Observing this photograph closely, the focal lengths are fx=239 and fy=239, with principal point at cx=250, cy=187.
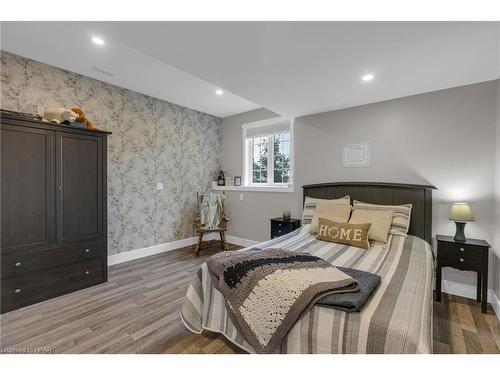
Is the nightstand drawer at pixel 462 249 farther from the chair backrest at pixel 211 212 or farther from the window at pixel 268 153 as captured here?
the chair backrest at pixel 211 212

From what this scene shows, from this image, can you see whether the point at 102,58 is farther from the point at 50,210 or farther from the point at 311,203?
the point at 311,203

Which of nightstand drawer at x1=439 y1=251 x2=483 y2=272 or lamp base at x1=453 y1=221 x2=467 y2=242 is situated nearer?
nightstand drawer at x1=439 y1=251 x2=483 y2=272

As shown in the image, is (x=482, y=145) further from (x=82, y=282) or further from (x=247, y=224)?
(x=82, y=282)

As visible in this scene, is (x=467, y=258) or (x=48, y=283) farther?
(x=48, y=283)

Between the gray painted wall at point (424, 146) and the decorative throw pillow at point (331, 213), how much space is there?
2.07 feet

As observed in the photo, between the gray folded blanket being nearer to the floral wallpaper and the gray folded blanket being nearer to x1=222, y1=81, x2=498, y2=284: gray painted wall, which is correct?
x1=222, y1=81, x2=498, y2=284: gray painted wall

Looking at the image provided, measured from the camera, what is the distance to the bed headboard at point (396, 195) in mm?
2621

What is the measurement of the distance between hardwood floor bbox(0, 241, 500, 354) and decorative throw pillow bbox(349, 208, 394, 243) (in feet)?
2.69

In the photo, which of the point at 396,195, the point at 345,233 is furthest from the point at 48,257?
the point at 396,195

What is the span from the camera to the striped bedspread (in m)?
1.08

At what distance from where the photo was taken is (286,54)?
1886mm

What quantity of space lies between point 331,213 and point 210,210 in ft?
7.10

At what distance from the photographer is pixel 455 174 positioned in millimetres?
2541

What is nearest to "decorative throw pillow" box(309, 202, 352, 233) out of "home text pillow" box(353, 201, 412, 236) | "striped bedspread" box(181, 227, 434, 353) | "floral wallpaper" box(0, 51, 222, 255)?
"home text pillow" box(353, 201, 412, 236)
